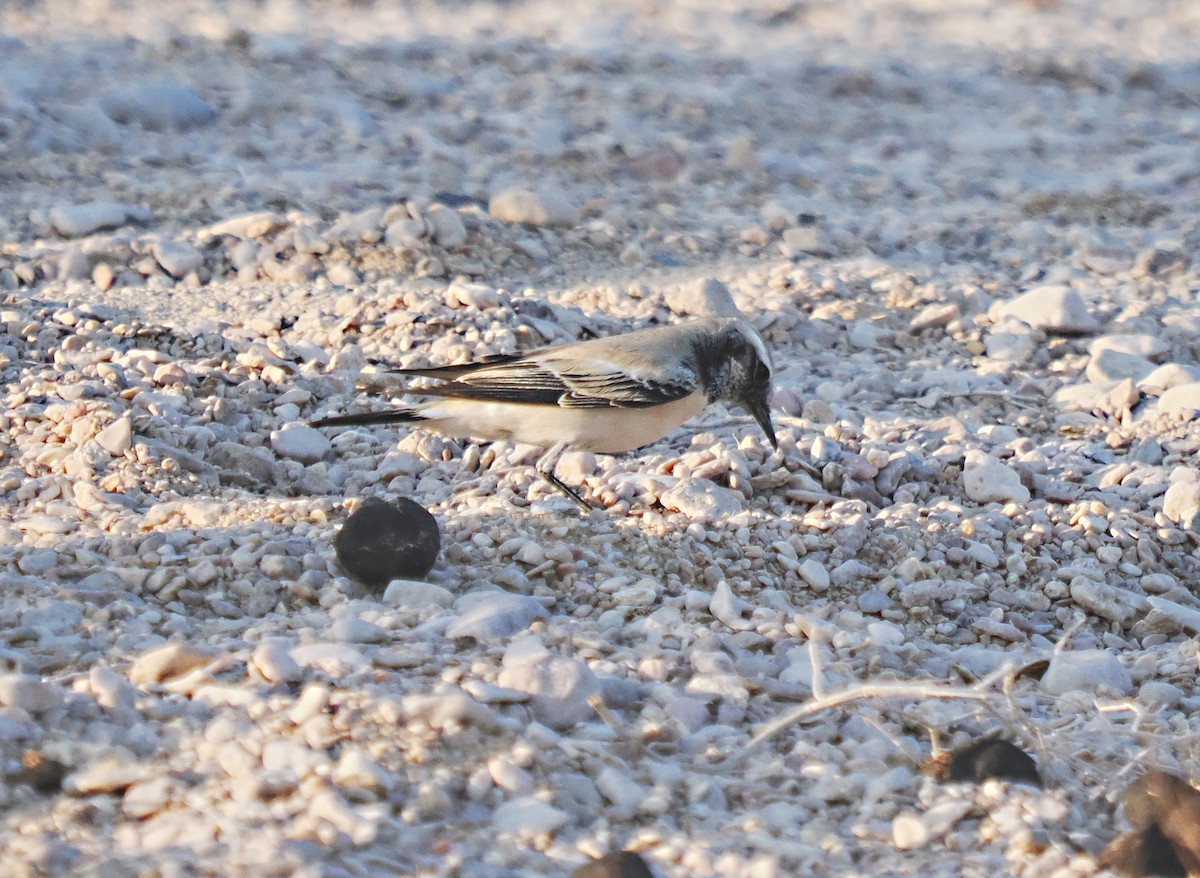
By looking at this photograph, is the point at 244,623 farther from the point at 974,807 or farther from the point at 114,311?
the point at 114,311

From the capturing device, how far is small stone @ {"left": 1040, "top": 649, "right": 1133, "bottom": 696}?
14.1ft

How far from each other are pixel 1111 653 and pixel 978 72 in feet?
28.9

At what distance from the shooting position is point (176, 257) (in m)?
7.27

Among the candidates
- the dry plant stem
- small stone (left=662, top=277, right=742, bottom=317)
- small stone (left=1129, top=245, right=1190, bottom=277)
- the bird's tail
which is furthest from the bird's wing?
small stone (left=1129, top=245, right=1190, bottom=277)

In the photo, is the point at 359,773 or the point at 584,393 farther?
the point at 584,393

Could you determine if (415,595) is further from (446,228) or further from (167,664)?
(446,228)

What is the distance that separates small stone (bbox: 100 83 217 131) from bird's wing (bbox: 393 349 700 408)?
4.83 meters

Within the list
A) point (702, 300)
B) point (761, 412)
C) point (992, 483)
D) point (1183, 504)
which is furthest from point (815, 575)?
point (702, 300)

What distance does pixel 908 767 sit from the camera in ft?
12.2

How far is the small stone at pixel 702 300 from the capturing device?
7160 mm

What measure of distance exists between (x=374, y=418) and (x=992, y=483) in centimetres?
222

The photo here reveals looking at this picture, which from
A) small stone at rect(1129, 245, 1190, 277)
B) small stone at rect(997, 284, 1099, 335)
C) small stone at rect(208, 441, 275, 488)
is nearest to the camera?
small stone at rect(208, 441, 275, 488)

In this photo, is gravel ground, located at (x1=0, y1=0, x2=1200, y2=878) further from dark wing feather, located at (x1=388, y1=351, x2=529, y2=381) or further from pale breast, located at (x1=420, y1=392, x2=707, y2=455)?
dark wing feather, located at (x1=388, y1=351, x2=529, y2=381)

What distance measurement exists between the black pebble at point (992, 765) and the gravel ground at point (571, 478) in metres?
0.04
